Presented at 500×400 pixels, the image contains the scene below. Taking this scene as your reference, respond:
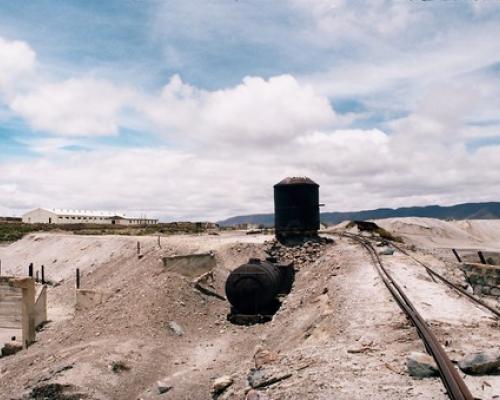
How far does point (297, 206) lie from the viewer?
2741cm

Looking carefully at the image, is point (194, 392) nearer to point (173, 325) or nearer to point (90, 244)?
point (173, 325)

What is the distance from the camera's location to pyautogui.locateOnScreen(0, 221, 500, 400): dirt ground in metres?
8.27

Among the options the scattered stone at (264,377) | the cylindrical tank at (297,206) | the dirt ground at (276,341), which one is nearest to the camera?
the dirt ground at (276,341)

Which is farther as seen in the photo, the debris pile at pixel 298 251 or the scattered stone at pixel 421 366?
the debris pile at pixel 298 251

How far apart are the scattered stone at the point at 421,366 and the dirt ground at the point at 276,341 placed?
0.14m

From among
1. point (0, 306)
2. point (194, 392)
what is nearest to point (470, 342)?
point (194, 392)

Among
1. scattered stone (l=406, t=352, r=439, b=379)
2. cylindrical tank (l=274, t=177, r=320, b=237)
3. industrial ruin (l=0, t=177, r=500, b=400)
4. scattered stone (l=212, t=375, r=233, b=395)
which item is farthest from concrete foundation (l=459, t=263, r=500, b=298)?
scattered stone (l=406, t=352, r=439, b=379)

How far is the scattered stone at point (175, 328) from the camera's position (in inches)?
687

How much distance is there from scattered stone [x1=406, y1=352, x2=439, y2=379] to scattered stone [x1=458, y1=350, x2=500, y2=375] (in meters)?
0.49

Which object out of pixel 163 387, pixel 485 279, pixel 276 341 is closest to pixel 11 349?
pixel 163 387

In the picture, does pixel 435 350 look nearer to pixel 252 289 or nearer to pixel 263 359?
pixel 263 359

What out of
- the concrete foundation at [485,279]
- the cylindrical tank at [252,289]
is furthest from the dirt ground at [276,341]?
the concrete foundation at [485,279]

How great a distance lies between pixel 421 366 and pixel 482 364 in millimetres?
899

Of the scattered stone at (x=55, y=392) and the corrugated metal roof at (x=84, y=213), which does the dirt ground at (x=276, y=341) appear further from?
the corrugated metal roof at (x=84, y=213)
